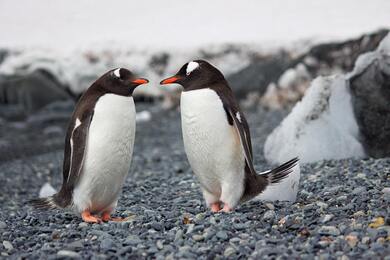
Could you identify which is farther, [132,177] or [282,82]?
[282,82]

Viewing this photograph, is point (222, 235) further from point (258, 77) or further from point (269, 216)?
point (258, 77)

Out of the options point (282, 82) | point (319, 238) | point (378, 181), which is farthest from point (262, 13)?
point (319, 238)

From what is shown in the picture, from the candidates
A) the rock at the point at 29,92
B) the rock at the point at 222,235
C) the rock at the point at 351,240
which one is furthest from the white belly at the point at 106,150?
the rock at the point at 29,92

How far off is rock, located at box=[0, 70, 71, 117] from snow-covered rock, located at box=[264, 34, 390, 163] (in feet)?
24.9

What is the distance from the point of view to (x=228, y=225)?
3.83 metres

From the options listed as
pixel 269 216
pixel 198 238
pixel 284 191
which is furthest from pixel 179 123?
pixel 198 238

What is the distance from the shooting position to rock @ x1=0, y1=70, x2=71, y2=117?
42.4 feet

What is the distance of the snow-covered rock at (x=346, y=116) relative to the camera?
20.3 ft

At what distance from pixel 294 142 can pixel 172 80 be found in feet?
7.40

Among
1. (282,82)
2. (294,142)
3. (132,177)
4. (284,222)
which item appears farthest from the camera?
(282,82)

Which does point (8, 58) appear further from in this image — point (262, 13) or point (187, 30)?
point (262, 13)

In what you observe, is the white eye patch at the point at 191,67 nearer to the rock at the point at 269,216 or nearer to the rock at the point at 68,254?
the rock at the point at 269,216

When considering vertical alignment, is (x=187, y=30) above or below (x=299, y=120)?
above

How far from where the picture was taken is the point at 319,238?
11.6 feet
